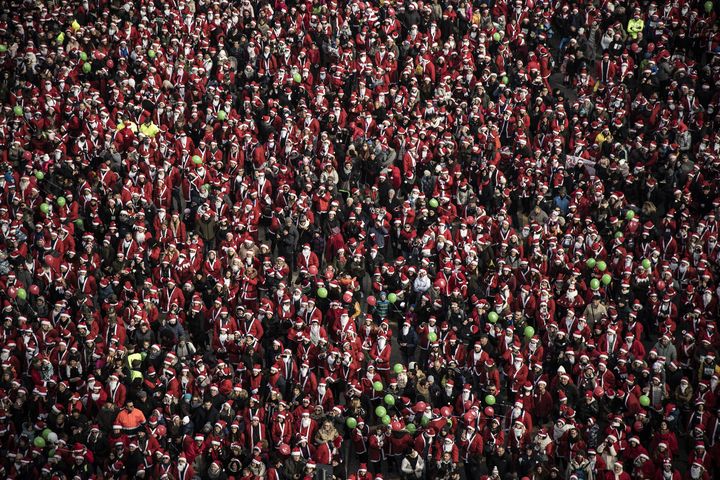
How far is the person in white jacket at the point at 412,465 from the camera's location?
70.6 ft

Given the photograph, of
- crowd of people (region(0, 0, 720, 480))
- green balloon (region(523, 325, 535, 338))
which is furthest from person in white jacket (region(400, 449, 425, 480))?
green balloon (region(523, 325, 535, 338))

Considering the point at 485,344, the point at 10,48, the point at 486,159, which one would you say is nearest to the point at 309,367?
the point at 485,344

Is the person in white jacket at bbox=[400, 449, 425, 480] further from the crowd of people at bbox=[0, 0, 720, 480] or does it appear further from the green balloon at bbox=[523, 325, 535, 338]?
the green balloon at bbox=[523, 325, 535, 338]

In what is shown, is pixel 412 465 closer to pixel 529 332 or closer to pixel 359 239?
pixel 529 332

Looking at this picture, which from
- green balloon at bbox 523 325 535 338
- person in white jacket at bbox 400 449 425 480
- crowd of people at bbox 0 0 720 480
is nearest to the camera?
person in white jacket at bbox 400 449 425 480

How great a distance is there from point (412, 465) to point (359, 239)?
604 centimetres

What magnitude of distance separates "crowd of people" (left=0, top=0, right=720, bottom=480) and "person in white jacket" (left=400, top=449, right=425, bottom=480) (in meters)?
0.05

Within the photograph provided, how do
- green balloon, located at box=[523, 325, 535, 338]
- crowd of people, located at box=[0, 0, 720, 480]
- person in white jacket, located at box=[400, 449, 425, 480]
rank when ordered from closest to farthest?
1. person in white jacket, located at box=[400, 449, 425, 480]
2. crowd of people, located at box=[0, 0, 720, 480]
3. green balloon, located at box=[523, 325, 535, 338]

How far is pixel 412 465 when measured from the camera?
21.5 metres

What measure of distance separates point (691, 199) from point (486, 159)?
4.80m

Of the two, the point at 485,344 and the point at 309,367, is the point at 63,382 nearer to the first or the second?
the point at 309,367

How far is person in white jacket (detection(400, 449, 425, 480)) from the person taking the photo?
70.6 feet

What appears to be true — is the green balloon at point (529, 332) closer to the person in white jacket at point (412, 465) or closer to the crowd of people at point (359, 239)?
the crowd of people at point (359, 239)

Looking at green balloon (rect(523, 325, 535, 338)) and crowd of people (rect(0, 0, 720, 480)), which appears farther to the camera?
green balloon (rect(523, 325, 535, 338))
